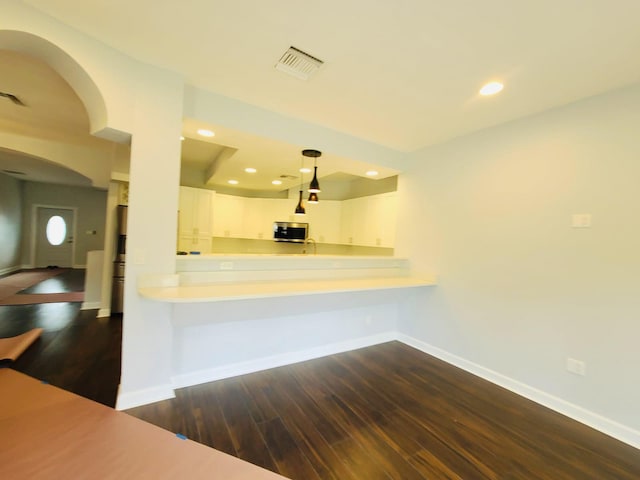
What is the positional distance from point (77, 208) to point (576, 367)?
1288cm

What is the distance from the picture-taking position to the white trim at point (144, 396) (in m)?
2.10

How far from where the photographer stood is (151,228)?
2.18 m

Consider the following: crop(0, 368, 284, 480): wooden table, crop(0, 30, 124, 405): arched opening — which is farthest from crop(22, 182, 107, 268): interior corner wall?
crop(0, 368, 284, 480): wooden table

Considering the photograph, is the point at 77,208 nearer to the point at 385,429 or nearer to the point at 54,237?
the point at 54,237

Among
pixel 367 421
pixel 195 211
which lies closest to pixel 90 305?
pixel 195 211

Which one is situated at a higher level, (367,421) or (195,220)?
(195,220)

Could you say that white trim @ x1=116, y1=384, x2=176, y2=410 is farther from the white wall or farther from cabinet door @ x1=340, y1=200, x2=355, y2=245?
cabinet door @ x1=340, y1=200, x2=355, y2=245

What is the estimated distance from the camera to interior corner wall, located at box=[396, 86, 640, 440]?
2.16 meters

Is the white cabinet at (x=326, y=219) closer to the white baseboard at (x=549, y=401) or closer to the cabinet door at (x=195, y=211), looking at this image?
the cabinet door at (x=195, y=211)

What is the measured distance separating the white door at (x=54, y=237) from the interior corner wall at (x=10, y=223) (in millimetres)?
465

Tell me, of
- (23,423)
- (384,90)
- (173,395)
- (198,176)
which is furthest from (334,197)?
(23,423)

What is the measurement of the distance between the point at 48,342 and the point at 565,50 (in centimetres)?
580

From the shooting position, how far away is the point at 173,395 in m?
2.31

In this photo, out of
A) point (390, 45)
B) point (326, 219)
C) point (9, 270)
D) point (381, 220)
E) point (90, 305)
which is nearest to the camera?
point (390, 45)
